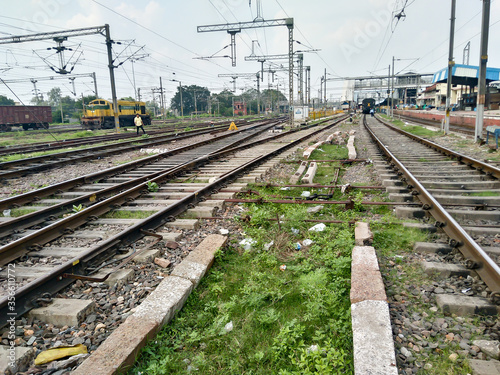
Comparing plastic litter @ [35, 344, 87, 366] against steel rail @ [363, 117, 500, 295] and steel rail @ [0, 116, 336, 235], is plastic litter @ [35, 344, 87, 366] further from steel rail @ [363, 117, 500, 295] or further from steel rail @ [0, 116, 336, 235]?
steel rail @ [363, 117, 500, 295]

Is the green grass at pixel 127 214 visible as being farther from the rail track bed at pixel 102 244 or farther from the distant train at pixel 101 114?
the distant train at pixel 101 114

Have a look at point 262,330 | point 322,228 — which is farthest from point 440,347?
point 322,228

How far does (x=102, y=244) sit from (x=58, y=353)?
166 centimetres

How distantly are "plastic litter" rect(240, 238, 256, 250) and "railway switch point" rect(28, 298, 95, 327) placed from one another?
1.93m

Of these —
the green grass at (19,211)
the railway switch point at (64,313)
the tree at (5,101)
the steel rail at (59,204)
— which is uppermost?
the tree at (5,101)

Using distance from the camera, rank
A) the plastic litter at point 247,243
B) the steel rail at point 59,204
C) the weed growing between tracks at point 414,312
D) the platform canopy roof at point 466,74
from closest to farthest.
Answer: the weed growing between tracks at point 414,312
the plastic litter at point 247,243
the steel rail at point 59,204
the platform canopy roof at point 466,74

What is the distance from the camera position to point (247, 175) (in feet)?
28.6

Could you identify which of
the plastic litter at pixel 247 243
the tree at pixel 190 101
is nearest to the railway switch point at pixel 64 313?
the plastic litter at pixel 247 243

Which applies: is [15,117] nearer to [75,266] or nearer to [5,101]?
[75,266]

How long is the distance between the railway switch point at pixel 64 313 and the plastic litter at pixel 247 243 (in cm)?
193

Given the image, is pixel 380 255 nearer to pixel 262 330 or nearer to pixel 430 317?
pixel 430 317

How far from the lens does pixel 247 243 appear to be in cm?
460

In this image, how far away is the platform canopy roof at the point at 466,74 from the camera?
40.8 meters

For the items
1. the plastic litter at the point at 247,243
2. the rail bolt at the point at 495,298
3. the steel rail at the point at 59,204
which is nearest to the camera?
the rail bolt at the point at 495,298
